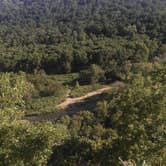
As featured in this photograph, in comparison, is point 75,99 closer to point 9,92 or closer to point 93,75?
point 93,75

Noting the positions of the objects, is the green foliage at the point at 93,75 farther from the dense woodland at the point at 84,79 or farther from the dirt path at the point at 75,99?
the dirt path at the point at 75,99

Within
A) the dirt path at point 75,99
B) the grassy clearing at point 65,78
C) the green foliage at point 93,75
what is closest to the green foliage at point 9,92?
the dirt path at point 75,99

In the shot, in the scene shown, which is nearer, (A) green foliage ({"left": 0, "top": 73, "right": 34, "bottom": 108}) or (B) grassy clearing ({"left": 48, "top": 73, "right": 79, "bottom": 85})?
(A) green foliage ({"left": 0, "top": 73, "right": 34, "bottom": 108})

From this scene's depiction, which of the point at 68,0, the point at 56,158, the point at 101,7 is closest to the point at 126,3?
the point at 101,7

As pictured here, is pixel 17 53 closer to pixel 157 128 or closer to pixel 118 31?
pixel 118 31

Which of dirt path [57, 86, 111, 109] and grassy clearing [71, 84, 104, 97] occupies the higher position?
grassy clearing [71, 84, 104, 97]

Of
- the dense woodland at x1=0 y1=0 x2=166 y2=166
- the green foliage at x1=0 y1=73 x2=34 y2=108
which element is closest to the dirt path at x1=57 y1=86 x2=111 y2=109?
the dense woodland at x1=0 y1=0 x2=166 y2=166

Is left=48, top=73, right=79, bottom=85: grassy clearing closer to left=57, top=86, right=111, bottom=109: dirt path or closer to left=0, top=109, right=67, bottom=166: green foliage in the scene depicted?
left=57, top=86, right=111, bottom=109: dirt path

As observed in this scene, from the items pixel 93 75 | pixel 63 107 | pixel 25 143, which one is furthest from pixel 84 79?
pixel 25 143

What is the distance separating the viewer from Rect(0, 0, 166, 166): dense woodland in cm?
1335

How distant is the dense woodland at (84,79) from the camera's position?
13352mm

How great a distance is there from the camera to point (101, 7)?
377 feet

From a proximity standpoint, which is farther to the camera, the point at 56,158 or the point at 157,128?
the point at 56,158

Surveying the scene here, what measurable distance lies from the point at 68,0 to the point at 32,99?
80721mm
